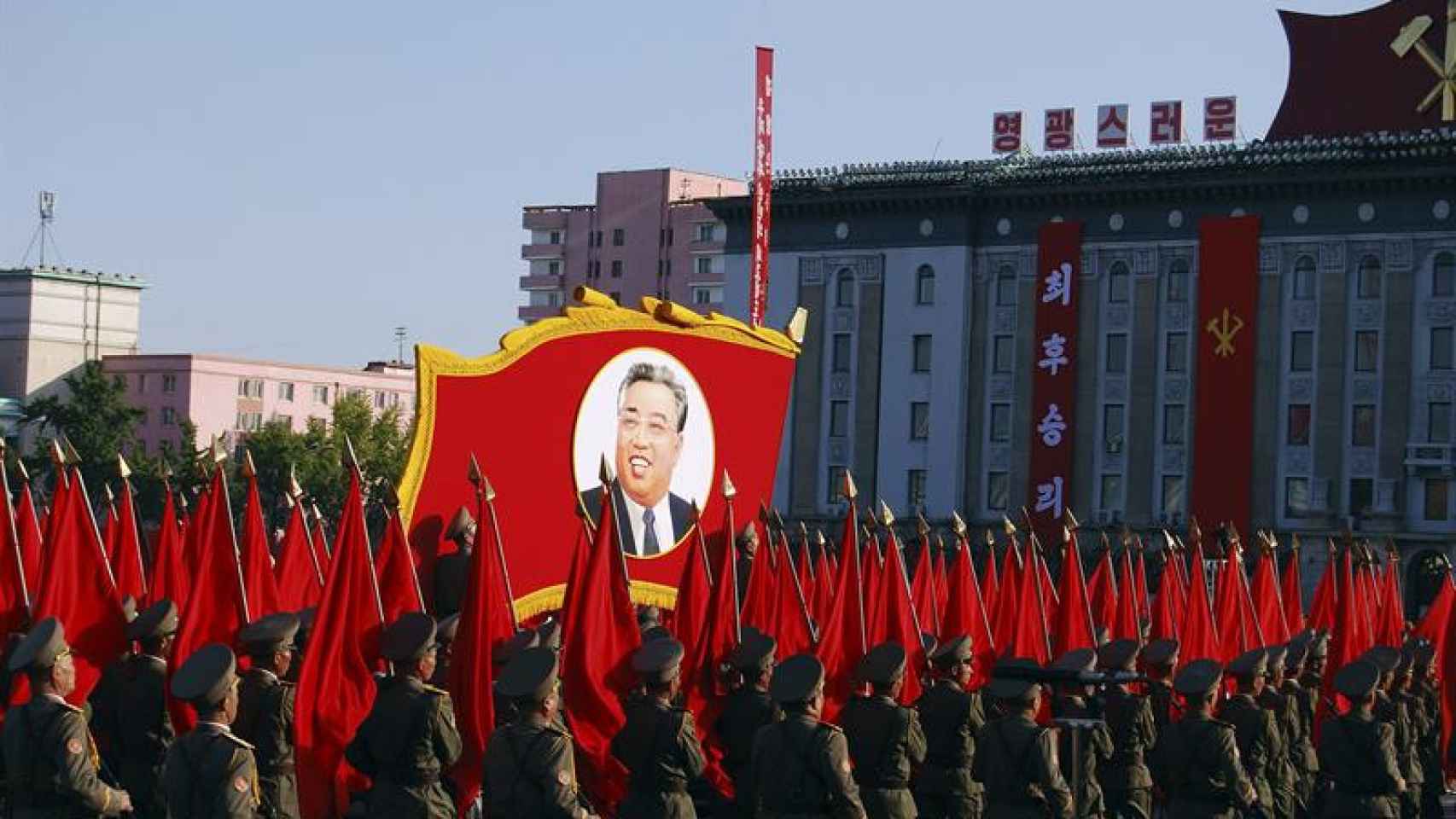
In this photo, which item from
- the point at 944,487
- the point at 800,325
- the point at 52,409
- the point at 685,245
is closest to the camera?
the point at 800,325

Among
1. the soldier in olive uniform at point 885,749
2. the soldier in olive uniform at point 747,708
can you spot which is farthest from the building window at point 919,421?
the soldier in olive uniform at point 885,749

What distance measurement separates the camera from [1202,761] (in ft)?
47.4

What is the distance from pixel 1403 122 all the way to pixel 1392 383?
5.88m

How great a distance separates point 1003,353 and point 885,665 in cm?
4958

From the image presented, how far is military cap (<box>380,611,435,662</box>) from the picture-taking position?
39.2ft

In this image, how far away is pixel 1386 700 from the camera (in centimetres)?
1934

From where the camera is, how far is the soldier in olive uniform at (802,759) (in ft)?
38.5

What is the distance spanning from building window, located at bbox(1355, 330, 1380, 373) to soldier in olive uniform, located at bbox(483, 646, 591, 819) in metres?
48.2

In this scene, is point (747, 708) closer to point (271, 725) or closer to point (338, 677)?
point (338, 677)

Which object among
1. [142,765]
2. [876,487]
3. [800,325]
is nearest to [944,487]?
[876,487]

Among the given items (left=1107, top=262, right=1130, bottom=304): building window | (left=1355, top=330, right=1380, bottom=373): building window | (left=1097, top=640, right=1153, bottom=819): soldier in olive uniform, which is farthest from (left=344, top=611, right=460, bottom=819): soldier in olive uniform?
(left=1107, top=262, right=1130, bottom=304): building window

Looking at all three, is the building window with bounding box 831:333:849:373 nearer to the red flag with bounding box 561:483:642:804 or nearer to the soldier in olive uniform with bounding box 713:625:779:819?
the soldier in olive uniform with bounding box 713:625:779:819

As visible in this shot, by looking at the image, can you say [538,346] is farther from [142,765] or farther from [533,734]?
[533,734]

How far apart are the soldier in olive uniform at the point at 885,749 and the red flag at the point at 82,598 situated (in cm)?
465
